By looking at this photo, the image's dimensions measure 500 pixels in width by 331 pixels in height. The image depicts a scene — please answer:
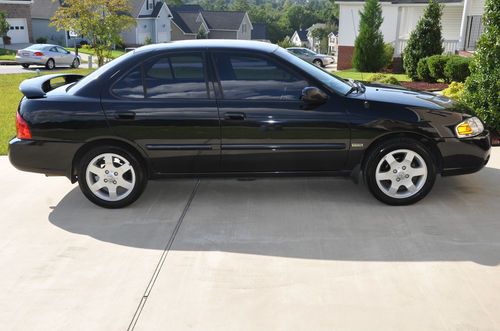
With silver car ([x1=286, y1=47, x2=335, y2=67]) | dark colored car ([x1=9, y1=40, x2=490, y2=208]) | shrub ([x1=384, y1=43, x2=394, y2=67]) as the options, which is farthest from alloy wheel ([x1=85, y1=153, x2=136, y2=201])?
silver car ([x1=286, y1=47, x2=335, y2=67])

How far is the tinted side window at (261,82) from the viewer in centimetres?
505

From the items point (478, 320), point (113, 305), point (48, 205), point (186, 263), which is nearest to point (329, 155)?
point (186, 263)

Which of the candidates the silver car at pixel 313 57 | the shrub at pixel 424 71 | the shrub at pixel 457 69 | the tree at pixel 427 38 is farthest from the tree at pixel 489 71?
the silver car at pixel 313 57

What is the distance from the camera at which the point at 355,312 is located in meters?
3.42

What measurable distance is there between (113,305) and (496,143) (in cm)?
619

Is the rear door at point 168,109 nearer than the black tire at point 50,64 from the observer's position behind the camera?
Yes

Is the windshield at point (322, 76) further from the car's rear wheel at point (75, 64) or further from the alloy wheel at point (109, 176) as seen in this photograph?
the car's rear wheel at point (75, 64)

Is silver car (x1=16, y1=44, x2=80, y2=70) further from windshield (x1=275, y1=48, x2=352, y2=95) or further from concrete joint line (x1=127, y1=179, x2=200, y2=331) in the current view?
windshield (x1=275, y1=48, x2=352, y2=95)

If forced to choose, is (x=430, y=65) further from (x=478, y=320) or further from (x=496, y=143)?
(x=478, y=320)

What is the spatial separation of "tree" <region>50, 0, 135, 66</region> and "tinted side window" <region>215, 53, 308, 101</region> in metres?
17.4

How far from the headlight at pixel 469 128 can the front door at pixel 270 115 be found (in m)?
1.15

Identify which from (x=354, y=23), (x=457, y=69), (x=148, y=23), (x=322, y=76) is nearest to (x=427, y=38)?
(x=457, y=69)

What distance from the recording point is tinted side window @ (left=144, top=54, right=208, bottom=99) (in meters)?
5.07

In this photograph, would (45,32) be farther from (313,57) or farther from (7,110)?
(7,110)
